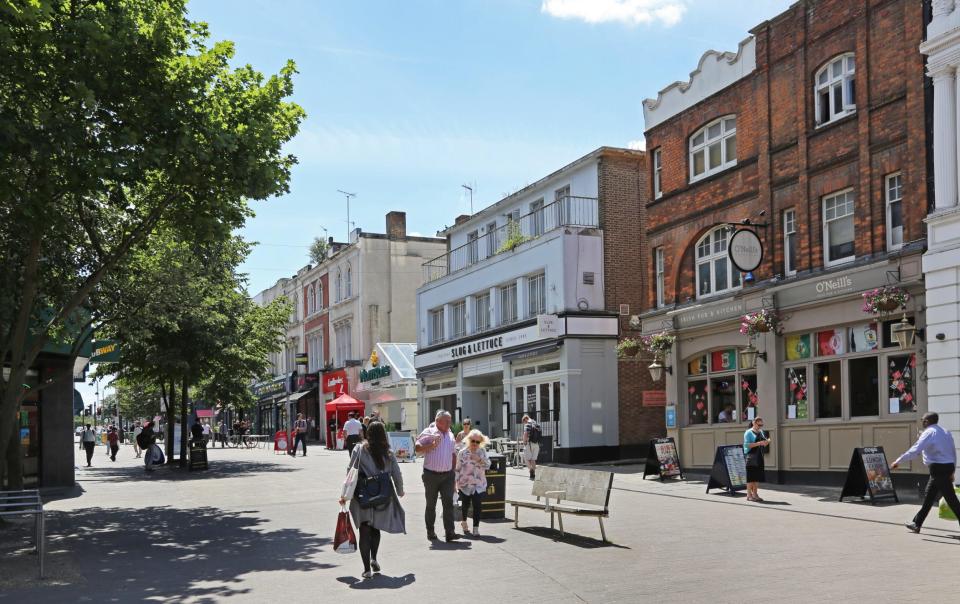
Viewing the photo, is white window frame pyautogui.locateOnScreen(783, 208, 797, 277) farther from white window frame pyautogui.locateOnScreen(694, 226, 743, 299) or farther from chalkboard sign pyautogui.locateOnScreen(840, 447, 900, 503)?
chalkboard sign pyautogui.locateOnScreen(840, 447, 900, 503)

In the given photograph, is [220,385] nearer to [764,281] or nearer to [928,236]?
[764,281]

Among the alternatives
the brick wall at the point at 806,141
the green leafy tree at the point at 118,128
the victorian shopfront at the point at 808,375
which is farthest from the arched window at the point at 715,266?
the green leafy tree at the point at 118,128

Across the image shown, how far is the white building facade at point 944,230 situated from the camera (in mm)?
16719

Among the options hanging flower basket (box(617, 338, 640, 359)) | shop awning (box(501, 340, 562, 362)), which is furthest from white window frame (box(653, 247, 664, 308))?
shop awning (box(501, 340, 562, 362))

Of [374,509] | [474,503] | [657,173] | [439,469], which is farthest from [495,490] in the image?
[657,173]

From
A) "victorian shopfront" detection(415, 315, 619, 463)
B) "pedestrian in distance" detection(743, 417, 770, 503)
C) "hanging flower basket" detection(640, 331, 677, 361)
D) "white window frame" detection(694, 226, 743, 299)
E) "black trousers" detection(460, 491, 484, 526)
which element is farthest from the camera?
"victorian shopfront" detection(415, 315, 619, 463)

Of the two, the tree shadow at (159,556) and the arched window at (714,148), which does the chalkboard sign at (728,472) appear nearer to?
the arched window at (714,148)

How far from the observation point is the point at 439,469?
12.6m

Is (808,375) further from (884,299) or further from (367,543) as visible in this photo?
(367,543)

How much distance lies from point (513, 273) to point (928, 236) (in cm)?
1852

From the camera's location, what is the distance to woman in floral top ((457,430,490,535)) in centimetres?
1345

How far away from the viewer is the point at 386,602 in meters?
8.67

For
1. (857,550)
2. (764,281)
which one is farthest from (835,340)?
(857,550)

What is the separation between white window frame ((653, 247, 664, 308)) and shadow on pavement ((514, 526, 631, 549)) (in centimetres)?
1425
